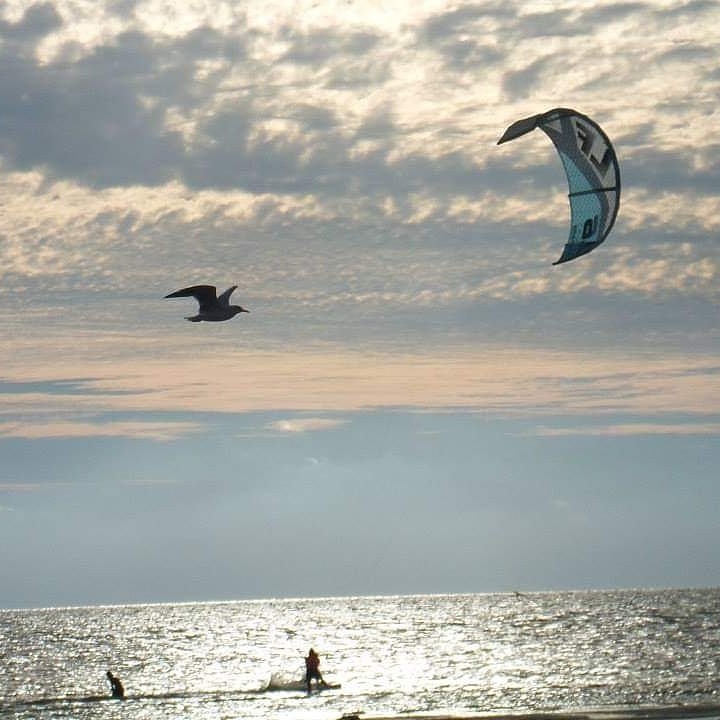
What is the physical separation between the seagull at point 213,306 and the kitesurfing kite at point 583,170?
703 cm

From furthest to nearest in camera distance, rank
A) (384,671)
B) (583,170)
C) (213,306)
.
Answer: (384,671)
(213,306)
(583,170)

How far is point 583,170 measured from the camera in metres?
27.9

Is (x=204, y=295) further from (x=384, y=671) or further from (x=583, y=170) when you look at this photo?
(x=384, y=671)

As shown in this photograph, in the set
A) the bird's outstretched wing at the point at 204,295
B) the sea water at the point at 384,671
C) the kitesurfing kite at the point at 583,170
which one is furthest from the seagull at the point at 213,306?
the sea water at the point at 384,671

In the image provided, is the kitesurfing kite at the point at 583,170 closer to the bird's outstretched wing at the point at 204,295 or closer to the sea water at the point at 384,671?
the bird's outstretched wing at the point at 204,295

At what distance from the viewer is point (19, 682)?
89.1m

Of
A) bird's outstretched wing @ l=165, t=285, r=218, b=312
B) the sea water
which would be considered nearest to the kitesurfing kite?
bird's outstretched wing @ l=165, t=285, r=218, b=312

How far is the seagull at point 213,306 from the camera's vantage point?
2969 centimetres

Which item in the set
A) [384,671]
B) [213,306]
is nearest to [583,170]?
[213,306]

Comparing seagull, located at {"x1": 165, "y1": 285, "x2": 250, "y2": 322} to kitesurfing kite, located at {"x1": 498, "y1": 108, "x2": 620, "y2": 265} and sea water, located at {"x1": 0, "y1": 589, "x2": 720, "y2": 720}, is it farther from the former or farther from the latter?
sea water, located at {"x1": 0, "y1": 589, "x2": 720, "y2": 720}

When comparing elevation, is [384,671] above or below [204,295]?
below

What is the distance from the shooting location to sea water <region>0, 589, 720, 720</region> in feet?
192

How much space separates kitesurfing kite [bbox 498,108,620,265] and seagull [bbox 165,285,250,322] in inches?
277

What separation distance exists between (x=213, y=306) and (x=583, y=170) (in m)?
8.21
